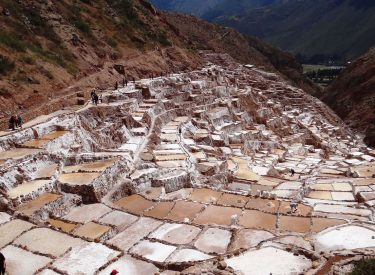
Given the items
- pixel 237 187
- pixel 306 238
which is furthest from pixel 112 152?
pixel 306 238

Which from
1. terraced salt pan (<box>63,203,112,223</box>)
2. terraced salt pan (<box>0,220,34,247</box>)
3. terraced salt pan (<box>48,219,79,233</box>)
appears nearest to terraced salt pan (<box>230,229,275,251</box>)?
terraced salt pan (<box>63,203,112,223</box>)

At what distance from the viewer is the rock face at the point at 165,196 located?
13047 mm

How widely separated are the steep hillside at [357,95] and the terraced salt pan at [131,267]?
141 feet

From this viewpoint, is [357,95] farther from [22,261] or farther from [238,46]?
[22,261]

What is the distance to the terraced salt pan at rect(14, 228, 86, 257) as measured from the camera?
13.2m

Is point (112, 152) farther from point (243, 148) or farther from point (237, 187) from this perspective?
point (243, 148)

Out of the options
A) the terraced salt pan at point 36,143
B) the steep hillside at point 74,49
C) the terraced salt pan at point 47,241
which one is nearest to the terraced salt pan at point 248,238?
the terraced salt pan at point 47,241

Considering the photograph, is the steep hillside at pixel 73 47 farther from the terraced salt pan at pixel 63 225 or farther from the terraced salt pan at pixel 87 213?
→ the terraced salt pan at pixel 63 225

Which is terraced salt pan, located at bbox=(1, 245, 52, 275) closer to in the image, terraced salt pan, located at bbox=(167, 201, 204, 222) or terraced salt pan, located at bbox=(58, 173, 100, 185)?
terraced salt pan, located at bbox=(58, 173, 100, 185)

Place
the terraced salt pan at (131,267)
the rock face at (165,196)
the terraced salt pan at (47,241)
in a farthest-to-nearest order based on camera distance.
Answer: the terraced salt pan at (47,241) < the rock face at (165,196) < the terraced salt pan at (131,267)

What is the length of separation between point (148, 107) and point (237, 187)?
10.5 meters

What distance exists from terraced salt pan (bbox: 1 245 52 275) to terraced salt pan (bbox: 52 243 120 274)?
46 cm

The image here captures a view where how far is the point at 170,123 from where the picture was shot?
101ft

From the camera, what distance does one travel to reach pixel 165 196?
Result: 1866 cm
